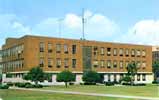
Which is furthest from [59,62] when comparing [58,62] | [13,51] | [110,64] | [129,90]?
[129,90]

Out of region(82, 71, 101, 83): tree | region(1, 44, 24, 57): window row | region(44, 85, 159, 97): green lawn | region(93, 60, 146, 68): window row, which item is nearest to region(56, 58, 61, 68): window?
region(82, 71, 101, 83): tree

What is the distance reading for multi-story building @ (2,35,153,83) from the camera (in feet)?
295

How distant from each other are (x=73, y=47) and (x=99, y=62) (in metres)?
9.21

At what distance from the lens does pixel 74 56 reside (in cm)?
9631

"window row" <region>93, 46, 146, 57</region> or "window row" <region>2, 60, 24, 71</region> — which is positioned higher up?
"window row" <region>93, 46, 146, 57</region>

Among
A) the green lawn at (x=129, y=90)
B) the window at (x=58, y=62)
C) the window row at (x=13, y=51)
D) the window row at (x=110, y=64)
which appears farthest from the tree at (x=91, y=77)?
the green lawn at (x=129, y=90)

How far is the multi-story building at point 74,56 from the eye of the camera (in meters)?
89.9

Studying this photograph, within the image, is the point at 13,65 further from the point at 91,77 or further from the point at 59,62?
the point at 91,77

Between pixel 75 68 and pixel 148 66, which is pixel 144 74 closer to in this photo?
pixel 148 66

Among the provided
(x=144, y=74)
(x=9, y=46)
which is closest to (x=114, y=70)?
(x=144, y=74)

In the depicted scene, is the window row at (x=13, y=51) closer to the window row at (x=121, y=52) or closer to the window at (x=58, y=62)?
the window at (x=58, y=62)

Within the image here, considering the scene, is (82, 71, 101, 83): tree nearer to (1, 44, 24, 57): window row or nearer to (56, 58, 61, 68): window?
(56, 58, 61, 68): window

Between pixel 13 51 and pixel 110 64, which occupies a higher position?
pixel 13 51

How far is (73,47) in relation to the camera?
96.4 meters
